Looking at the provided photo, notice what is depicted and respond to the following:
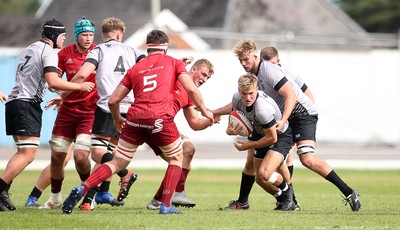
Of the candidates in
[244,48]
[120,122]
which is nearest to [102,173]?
[120,122]

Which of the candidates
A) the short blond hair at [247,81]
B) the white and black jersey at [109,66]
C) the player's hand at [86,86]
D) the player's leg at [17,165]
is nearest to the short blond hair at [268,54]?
the short blond hair at [247,81]

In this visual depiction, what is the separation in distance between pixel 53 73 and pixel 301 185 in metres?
8.34

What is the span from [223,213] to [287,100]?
5.46 feet

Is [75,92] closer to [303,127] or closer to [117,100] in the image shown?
[117,100]

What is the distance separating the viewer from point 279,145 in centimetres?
1234

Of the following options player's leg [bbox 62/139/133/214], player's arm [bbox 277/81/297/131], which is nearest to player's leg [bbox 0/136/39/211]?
player's leg [bbox 62/139/133/214]

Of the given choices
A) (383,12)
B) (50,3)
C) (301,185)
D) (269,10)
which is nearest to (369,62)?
(269,10)

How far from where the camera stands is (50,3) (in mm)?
50500

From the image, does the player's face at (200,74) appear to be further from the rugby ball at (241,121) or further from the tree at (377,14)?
the tree at (377,14)

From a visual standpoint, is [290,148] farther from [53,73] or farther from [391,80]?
[391,80]

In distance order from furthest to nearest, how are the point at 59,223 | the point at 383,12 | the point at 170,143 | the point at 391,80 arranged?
the point at 383,12
the point at 391,80
the point at 170,143
the point at 59,223

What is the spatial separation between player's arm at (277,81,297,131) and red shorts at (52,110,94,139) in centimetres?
259

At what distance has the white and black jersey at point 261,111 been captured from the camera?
1180 cm

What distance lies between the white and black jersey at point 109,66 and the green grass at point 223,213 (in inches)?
61.3
